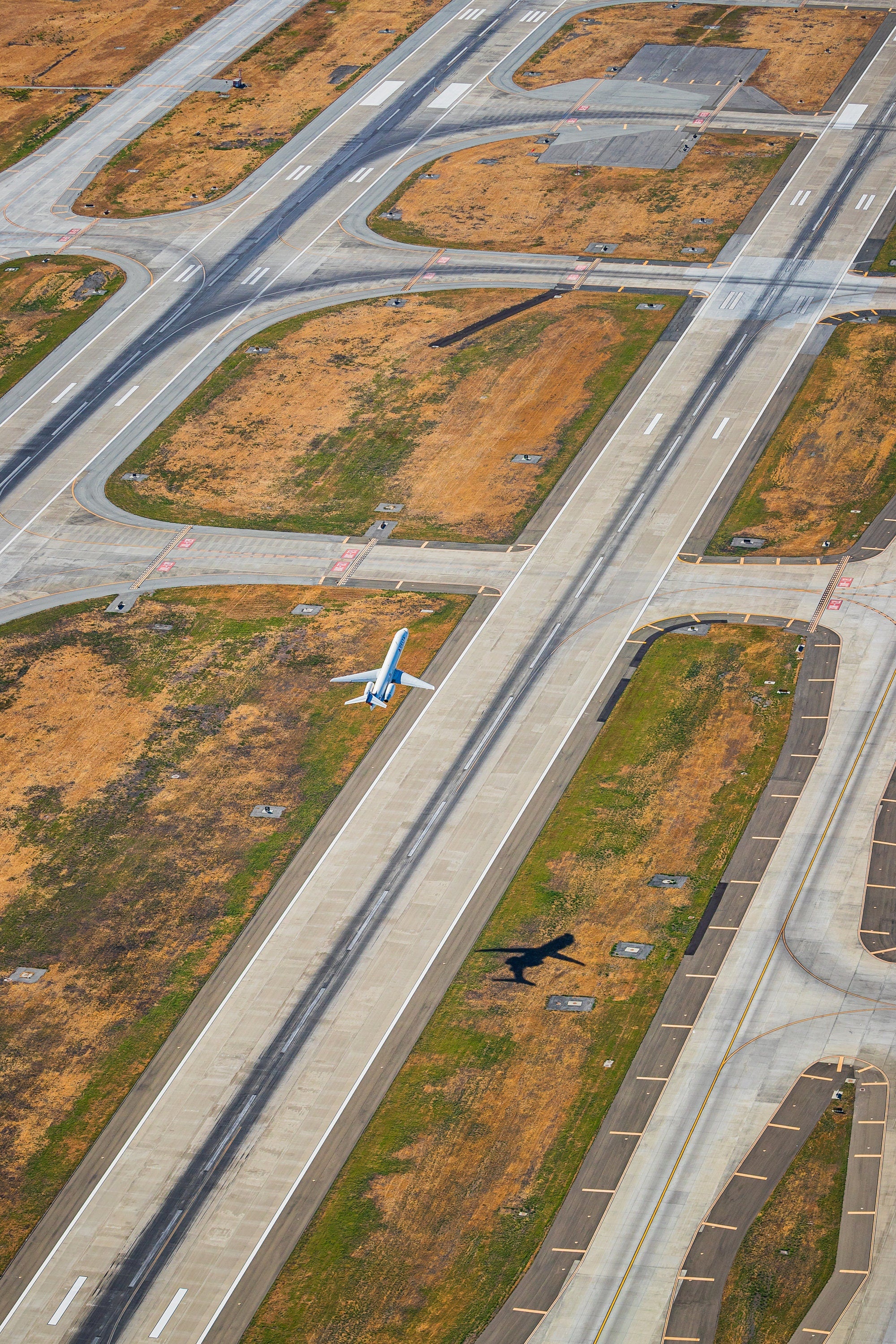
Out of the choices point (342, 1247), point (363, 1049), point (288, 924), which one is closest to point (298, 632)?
point (288, 924)

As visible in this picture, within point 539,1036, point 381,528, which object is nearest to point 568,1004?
point 539,1036

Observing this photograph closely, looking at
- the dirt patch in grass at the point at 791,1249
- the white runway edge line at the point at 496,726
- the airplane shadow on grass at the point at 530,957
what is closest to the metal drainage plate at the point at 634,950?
the airplane shadow on grass at the point at 530,957

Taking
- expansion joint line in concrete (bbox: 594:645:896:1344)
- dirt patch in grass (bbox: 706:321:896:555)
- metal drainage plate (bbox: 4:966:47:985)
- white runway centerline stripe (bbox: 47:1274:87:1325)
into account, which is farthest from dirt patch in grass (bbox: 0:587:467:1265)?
expansion joint line in concrete (bbox: 594:645:896:1344)

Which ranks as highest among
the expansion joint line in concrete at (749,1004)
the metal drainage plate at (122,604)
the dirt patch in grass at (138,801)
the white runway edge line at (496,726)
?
the metal drainage plate at (122,604)

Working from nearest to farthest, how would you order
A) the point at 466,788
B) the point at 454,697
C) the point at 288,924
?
the point at 288,924, the point at 466,788, the point at 454,697

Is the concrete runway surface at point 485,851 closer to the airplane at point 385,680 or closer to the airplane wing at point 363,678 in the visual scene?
the airplane at point 385,680

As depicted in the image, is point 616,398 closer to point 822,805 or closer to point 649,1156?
point 822,805

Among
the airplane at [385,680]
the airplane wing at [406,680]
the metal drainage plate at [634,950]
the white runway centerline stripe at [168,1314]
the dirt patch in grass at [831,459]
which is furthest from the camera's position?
the dirt patch in grass at [831,459]

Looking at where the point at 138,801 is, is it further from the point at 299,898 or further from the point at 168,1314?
the point at 168,1314
